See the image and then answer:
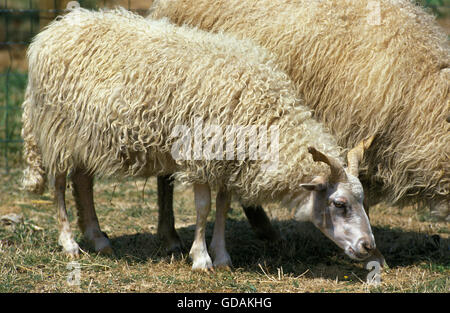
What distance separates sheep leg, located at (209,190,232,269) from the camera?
4738mm

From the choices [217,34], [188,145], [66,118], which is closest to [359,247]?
[188,145]

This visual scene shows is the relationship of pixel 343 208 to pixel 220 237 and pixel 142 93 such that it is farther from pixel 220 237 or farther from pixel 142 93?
pixel 142 93

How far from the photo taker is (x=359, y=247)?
13.9 feet

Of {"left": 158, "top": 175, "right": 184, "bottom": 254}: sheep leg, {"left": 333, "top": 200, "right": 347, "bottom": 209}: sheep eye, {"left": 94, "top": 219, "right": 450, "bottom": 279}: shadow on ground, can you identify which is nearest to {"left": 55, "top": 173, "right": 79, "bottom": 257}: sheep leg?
{"left": 94, "top": 219, "right": 450, "bottom": 279}: shadow on ground

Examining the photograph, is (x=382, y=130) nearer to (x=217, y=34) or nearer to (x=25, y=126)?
(x=217, y=34)

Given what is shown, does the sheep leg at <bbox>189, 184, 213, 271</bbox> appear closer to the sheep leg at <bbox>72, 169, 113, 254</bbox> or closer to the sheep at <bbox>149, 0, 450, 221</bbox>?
the sheep leg at <bbox>72, 169, 113, 254</bbox>

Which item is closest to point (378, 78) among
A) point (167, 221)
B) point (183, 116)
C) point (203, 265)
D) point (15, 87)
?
point (183, 116)

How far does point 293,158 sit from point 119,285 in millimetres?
1399

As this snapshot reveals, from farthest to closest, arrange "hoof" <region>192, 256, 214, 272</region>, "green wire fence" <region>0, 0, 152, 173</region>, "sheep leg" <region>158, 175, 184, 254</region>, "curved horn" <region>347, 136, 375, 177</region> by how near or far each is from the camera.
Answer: "green wire fence" <region>0, 0, 152, 173</region>
"sheep leg" <region>158, 175, 184, 254</region>
"hoof" <region>192, 256, 214, 272</region>
"curved horn" <region>347, 136, 375, 177</region>

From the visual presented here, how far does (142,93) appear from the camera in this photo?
4.46 m

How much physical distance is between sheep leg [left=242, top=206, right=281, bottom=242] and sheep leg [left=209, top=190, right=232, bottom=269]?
0.66 meters

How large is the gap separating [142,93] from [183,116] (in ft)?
1.09

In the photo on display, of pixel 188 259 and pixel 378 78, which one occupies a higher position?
pixel 378 78
